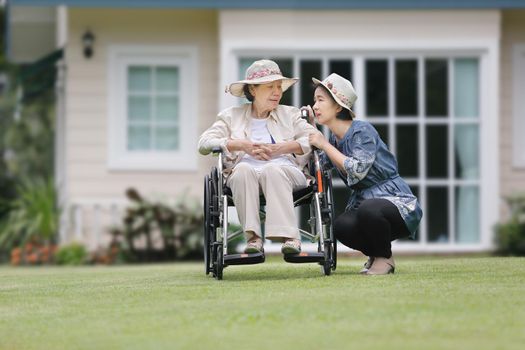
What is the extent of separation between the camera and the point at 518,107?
14.9m

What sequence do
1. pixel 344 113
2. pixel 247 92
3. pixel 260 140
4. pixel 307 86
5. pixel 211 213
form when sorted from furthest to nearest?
1. pixel 307 86
2. pixel 247 92
3. pixel 260 140
4. pixel 344 113
5. pixel 211 213

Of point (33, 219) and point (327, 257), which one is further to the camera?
point (33, 219)

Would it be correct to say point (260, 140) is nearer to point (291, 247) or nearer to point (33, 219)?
point (291, 247)

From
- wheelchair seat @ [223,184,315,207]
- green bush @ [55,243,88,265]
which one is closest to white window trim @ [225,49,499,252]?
green bush @ [55,243,88,265]

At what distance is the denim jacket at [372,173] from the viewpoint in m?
7.80

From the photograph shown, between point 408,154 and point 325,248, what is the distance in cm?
673

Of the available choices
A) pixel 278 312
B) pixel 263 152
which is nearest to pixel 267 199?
pixel 263 152

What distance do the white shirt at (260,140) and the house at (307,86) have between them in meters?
A: 5.92

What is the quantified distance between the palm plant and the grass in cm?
664

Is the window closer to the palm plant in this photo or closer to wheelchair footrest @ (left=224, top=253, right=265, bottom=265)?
the palm plant

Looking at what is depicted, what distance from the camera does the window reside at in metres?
14.3

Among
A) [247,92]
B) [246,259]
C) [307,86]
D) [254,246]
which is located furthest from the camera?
[307,86]

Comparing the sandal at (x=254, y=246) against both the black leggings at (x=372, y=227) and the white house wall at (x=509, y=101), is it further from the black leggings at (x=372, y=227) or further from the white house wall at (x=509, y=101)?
the white house wall at (x=509, y=101)

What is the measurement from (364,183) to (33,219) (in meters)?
7.85
